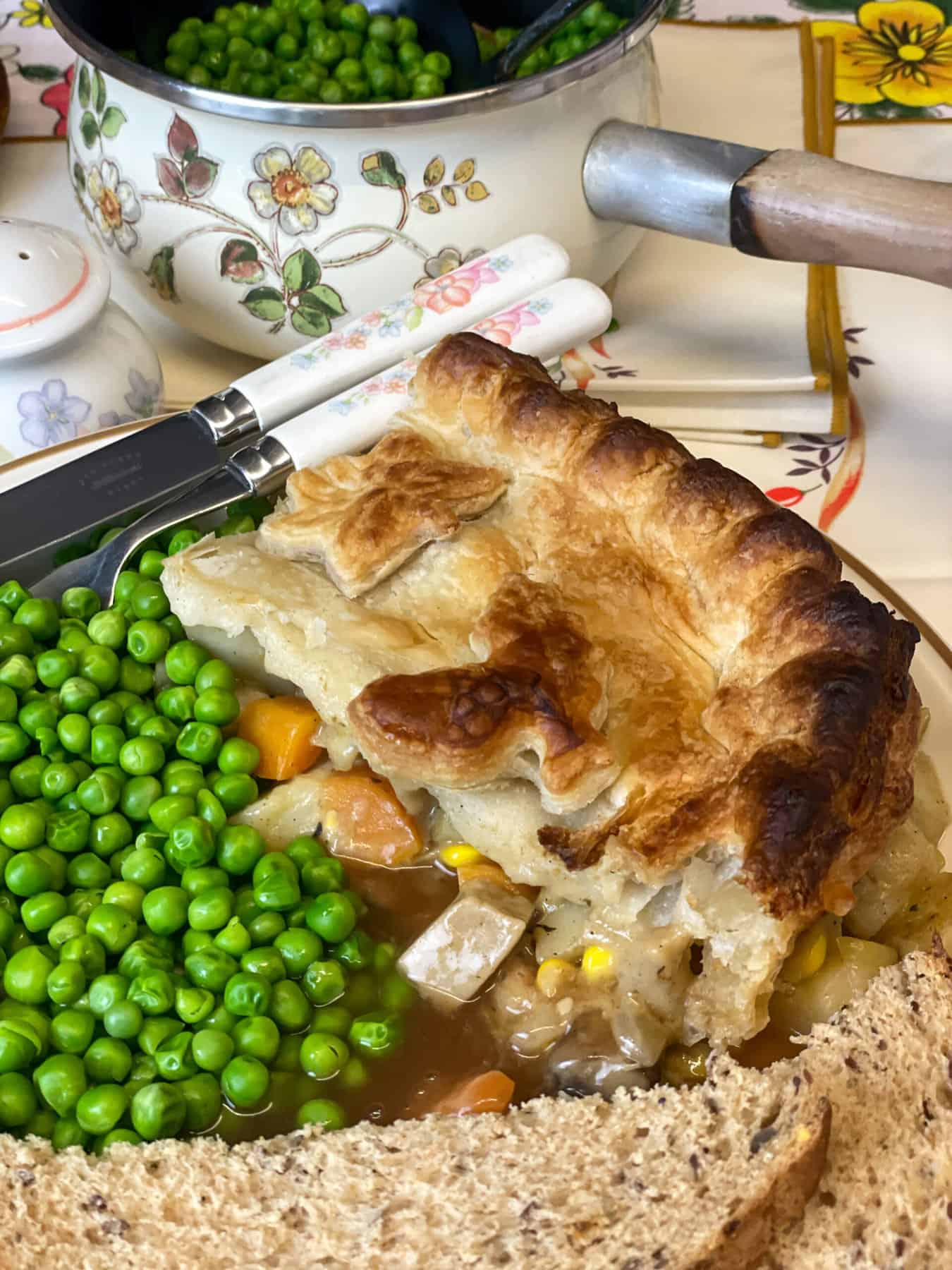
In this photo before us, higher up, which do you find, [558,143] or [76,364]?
[558,143]

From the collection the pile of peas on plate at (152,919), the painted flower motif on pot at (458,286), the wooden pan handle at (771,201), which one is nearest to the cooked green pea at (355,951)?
the pile of peas on plate at (152,919)

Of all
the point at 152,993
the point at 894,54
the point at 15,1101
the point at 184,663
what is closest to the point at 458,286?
the point at 184,663

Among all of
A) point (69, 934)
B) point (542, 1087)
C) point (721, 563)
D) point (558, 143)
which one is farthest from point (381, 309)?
point (542, 1087)

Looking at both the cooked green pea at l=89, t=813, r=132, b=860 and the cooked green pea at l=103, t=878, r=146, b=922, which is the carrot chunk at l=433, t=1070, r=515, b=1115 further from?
the cooked green pea at l=89, t=813, r=132, b=860

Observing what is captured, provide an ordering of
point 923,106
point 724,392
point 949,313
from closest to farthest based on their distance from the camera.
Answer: point 724,392 < point 949,313 < point 923,106

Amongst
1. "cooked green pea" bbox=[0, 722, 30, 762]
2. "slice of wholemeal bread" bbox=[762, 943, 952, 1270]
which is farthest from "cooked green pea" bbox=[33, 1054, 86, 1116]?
"slice of wholemeal bread" bbox=[762, 943, 952, 1270]

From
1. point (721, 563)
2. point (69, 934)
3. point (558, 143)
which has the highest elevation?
point (558, 143)

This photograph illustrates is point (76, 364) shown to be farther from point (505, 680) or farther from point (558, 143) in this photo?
point (505, 680)
